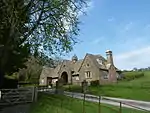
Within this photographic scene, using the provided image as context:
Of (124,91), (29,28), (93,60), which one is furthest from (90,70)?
(29,28)

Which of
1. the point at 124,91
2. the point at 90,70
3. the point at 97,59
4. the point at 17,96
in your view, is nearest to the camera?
the point at 17,96

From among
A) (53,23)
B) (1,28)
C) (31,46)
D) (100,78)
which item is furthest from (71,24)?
(100,78)

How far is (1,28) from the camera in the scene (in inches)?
1095

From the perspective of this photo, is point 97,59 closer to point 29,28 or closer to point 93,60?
point 93,60

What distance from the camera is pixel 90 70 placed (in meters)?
78.4

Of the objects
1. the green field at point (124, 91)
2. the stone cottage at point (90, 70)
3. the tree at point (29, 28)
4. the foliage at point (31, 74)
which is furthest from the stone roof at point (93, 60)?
the tree at point (29, 28)

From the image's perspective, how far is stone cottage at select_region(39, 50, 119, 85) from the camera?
3034 inches

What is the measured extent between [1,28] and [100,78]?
166 ft

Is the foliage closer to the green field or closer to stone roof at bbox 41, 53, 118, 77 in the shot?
stone roof at bbox 41, 53, 118, 77

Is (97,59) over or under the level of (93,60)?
over

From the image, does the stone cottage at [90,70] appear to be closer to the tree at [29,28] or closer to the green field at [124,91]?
the green field at [124,91]

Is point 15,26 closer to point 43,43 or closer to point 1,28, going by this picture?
point 1,28

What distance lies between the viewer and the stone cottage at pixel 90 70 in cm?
7706

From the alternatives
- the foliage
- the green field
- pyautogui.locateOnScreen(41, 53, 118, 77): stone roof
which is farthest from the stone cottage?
the green field
